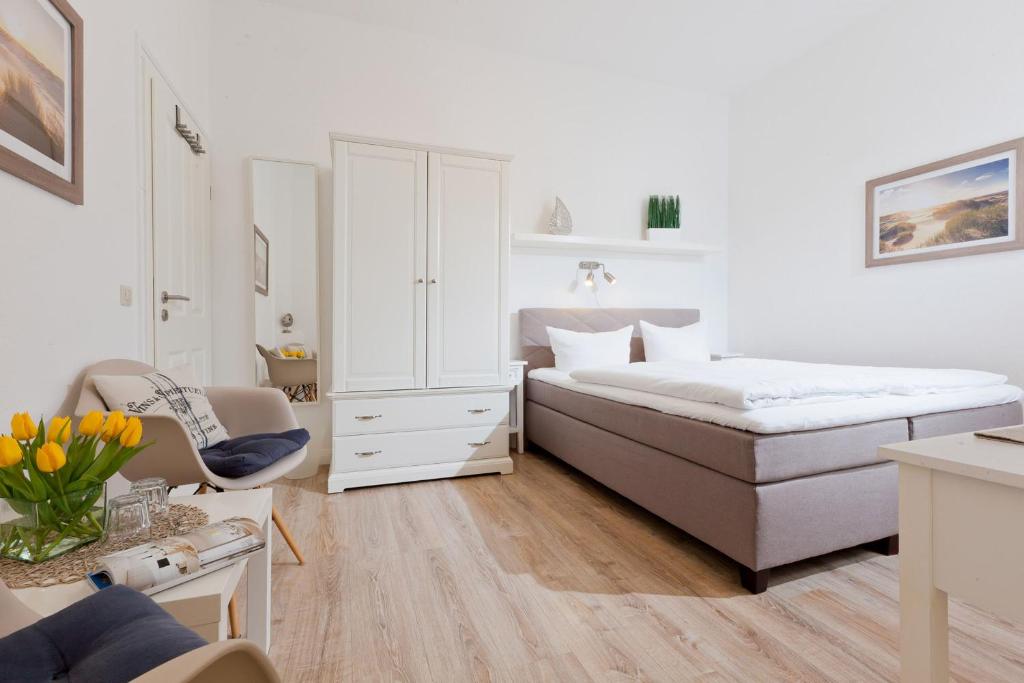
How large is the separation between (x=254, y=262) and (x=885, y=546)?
3.52 m

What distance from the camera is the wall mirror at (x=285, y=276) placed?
297 cm

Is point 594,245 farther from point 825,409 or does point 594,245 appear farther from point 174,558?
point 174,558

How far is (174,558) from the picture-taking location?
0.81 metres

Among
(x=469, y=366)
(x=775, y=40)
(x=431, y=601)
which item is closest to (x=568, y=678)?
(x=431, y=601)

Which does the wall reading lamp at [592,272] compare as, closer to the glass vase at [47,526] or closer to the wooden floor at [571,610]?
the wooden floor at [571,610]

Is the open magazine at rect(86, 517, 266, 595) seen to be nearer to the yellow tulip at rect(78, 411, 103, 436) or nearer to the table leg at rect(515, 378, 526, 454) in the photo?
the yellow tulip at rect(78, 411, 103, 436)

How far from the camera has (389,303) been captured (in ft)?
9.09

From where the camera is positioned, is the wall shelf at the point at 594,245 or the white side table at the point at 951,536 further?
the wall shelf at the point at 594,245

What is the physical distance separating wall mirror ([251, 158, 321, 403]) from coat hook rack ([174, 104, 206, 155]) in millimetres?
333

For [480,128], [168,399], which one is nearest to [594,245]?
[480,128]

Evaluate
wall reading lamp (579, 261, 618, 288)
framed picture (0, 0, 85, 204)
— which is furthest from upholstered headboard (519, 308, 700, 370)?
framed picture (0, 0, 85, 204)

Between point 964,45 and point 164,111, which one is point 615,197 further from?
point 164,111

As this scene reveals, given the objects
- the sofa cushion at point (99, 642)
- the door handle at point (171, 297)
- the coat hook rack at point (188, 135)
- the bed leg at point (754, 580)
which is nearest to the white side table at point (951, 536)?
the bed leg at point (754, 580)

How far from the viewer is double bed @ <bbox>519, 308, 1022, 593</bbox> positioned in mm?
1599
